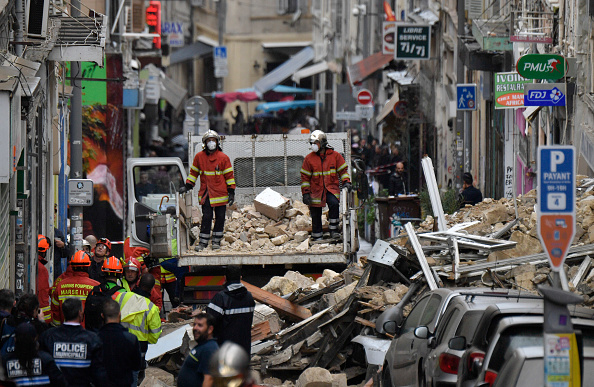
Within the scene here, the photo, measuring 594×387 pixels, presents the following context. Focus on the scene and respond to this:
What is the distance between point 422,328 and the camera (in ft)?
27.1

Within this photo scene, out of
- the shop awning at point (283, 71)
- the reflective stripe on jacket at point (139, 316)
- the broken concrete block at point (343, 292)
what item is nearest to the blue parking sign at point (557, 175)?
the reflective stripe on jacket at point (139, 316)

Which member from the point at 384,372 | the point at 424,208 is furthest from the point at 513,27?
the point at 384,372

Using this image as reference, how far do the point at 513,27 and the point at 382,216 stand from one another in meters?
4.36

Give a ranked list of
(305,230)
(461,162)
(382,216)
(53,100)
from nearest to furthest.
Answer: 1. (305,230)
2. (53,100)
3. (382,216)
4. (461,162)

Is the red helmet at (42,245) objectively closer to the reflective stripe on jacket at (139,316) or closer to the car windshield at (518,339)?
the reflective stripe on jacket at (139,316)

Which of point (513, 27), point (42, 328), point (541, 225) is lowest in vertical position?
point (42, 328)

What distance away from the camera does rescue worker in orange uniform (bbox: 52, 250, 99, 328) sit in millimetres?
10656

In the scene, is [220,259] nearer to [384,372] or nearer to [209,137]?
[209,137]

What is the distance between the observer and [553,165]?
6.68m

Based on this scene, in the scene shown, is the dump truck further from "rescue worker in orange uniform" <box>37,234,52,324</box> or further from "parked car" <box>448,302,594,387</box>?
"parked car" <box>448,302,594,387</box>

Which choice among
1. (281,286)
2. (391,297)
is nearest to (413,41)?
(281,286)

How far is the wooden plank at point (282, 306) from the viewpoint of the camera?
13.2m

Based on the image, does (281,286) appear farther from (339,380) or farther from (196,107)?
(196,107)

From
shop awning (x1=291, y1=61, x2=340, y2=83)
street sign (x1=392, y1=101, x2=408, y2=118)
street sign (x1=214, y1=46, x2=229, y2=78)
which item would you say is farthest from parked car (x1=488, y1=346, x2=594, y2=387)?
street sign (x1=214, y1=46, x2=229, y2=78)
